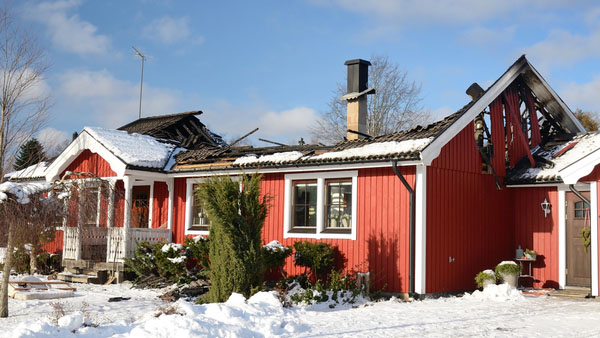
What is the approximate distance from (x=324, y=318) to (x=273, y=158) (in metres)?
5.87

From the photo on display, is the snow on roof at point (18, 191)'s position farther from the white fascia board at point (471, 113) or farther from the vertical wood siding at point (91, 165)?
the white fascia board at point (471, 113)

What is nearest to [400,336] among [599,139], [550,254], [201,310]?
[201,310]

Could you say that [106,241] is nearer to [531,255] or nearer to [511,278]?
[511,278]

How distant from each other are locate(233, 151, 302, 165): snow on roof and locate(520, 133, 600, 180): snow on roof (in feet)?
19.3

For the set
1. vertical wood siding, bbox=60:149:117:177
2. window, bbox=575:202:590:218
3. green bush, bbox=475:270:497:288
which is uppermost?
vertical wood siding, bbox=60:149:117:177

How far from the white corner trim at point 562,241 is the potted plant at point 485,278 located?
6.21 ft

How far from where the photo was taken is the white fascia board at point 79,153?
16.9m

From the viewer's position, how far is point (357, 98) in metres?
17.6

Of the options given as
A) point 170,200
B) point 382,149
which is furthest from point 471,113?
point 170,200

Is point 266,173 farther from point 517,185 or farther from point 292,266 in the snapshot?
point 517,185

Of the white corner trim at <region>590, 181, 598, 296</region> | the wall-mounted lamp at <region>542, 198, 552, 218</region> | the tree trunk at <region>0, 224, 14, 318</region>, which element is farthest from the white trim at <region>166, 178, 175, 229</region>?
the white corner trim at <region>590, 181, 598, 296</region>

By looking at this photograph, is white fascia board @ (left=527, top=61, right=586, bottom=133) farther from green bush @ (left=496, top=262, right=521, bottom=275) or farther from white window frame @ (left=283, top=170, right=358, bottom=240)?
white window frame @ (left=283, top=170, right=358, bottom=240)

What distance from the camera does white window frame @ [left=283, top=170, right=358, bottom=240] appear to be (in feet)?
46.5

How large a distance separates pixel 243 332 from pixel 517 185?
9478mm
